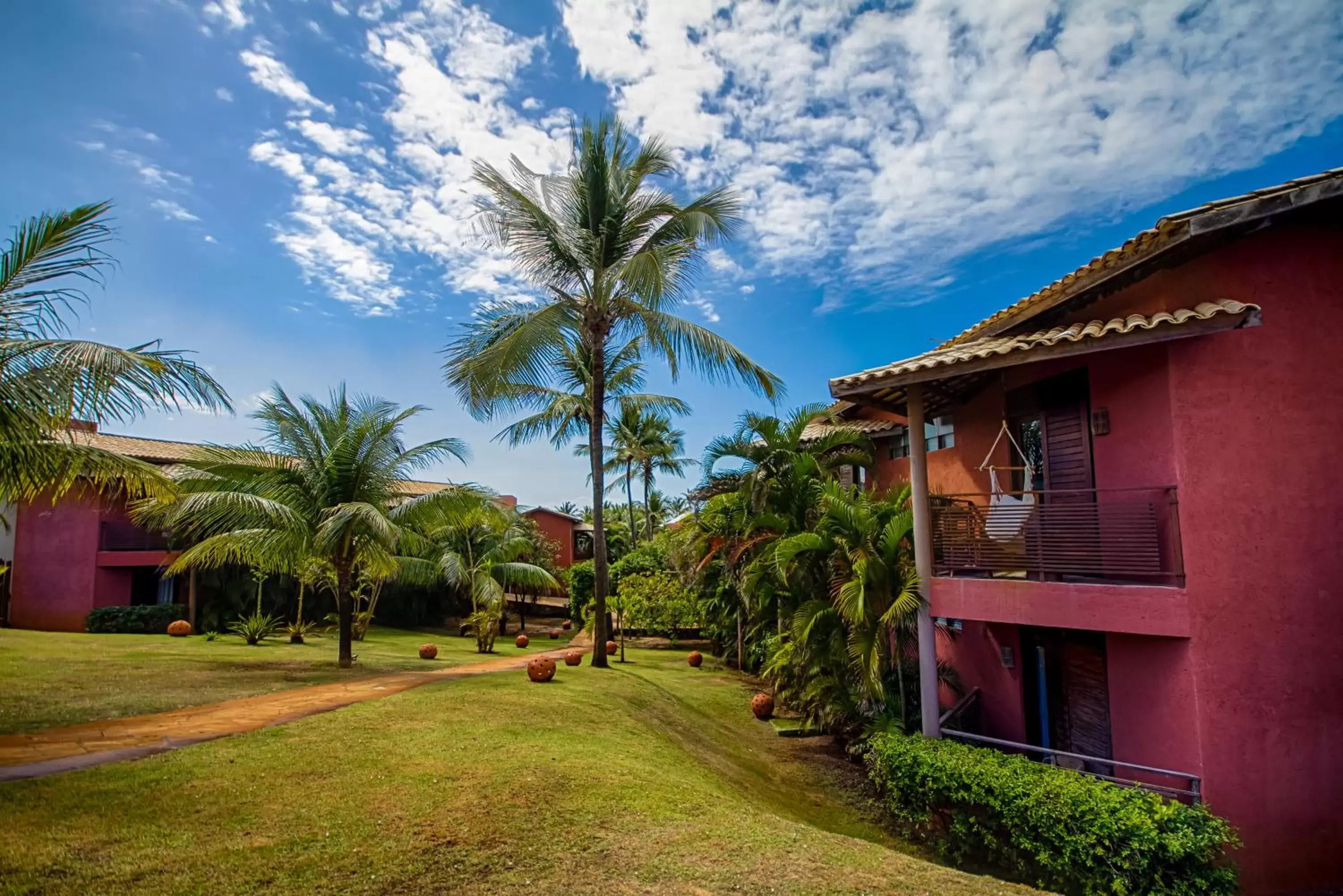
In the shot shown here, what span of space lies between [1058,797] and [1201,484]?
12.1ft

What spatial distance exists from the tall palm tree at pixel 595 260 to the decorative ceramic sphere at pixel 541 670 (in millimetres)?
2329

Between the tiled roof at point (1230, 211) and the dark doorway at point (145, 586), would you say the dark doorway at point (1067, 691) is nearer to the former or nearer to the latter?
the tiled roof at point (1230, 211)

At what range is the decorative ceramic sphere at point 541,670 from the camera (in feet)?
41.5

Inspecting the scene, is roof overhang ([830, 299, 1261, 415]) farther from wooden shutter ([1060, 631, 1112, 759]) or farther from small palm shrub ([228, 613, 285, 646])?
small palm shrub ([228, 613, 285, 646])

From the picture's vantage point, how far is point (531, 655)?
64.3ft

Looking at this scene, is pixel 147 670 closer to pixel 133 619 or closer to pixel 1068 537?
pixel 133 619

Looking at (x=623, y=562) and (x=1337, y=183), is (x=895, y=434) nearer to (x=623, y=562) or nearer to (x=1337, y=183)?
(x=1337, y=183)

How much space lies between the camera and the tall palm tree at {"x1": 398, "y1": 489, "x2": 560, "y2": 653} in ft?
70.0

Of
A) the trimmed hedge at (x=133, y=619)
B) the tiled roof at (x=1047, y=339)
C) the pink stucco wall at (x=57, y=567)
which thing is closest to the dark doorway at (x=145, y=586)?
the pink stucco wall at (x=57, y=567)

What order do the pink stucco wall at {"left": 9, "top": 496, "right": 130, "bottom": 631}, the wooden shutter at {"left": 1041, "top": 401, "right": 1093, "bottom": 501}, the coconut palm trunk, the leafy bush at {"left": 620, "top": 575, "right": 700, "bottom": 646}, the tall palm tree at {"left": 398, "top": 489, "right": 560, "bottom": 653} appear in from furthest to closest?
the leafy bush at {"left": 620, "top": 575, "right": 700, "bottom": 646} < the pink stucco wall at {"left": 9, "top": 496, "right": 130, "bottom": 631} < the tall palm tree at {"left": 398, "top": 489, "right": 560, "bottom": 653} < the coconut palm trunk < the wooden shutter at {"left": 1041, "top": 401, "right": 1093, "bottom": 501}

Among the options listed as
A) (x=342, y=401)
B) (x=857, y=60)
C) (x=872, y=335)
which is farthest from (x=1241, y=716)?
(x=872, y=335)

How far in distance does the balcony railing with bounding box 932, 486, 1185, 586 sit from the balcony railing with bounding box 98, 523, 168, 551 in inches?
930

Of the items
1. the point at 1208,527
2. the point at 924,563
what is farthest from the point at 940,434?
the point at 1208,527

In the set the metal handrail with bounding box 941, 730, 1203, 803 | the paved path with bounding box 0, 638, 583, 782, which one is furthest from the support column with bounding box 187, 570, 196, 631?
the metal handrail with bounding box 941, 730, 1203, 803
